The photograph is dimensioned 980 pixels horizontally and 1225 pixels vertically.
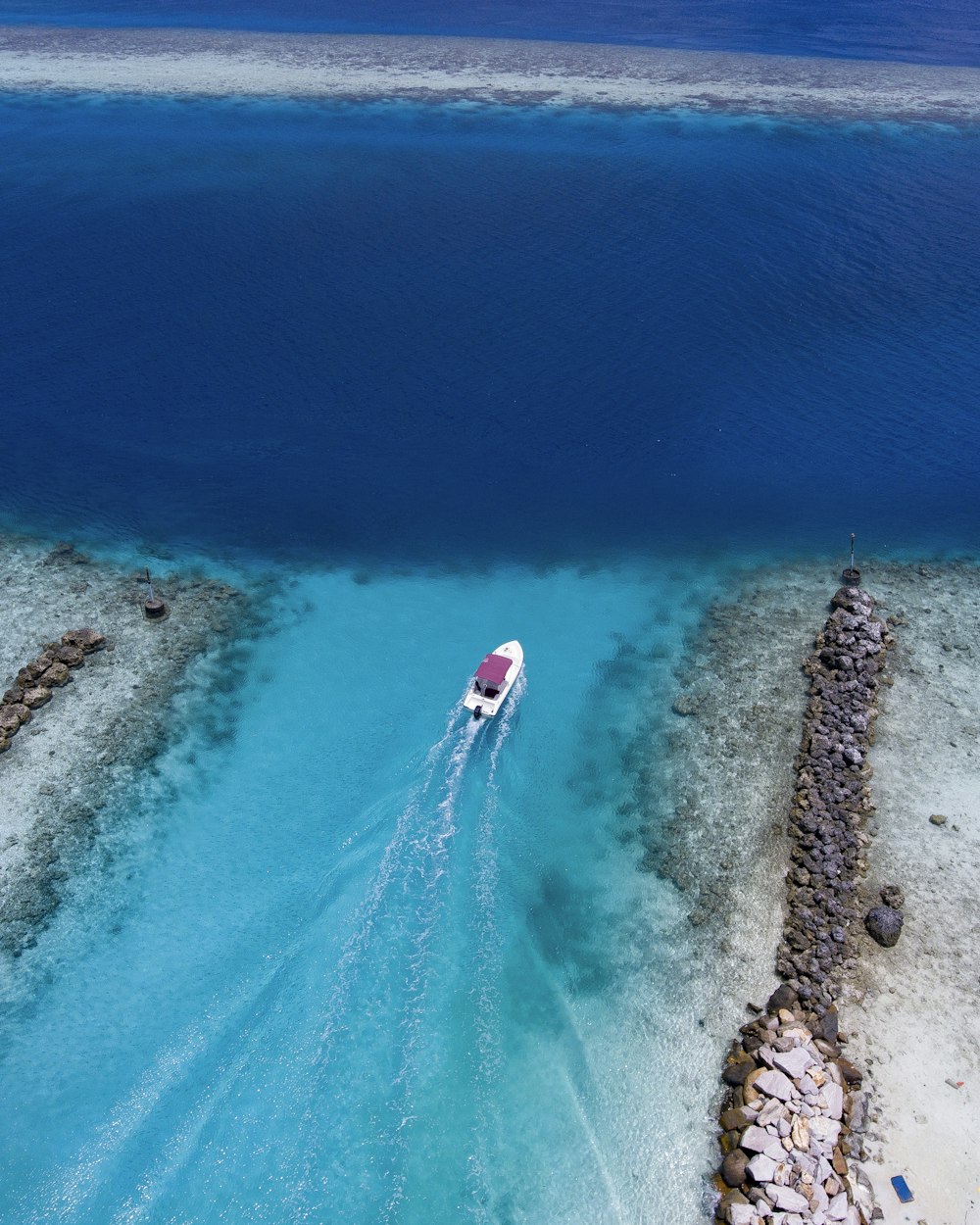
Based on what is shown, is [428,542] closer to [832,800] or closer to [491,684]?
[491,684]

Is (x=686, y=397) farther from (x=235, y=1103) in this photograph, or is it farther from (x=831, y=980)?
(x=235, y=1103)

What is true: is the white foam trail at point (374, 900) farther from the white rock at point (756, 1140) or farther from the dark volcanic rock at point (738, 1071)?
the white rock at point (756, 1140)

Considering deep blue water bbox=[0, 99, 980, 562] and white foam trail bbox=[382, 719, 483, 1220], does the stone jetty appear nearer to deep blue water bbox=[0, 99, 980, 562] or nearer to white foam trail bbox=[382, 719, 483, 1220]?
white foam trail bbox=[382, 719, 483, 1220]

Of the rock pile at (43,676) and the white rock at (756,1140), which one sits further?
the rock pile at (43,676)

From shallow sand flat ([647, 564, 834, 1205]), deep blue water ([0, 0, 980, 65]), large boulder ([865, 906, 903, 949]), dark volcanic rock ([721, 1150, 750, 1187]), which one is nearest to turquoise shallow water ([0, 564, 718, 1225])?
shallow sand flat ([647, 564, 834, 1205])

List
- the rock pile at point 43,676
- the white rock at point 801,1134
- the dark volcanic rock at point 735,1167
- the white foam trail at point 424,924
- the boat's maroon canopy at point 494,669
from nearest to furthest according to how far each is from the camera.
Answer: the dark volcanic rock at point 735,1167 → the white rock at point 801,1134 → the white foam trail at point 424,924 → the rock pile at point 43,676 → the boat's maroon canopy at point 494,669

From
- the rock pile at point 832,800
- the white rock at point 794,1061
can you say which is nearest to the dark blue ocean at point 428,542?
the rock pile at point 832,800
